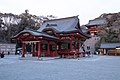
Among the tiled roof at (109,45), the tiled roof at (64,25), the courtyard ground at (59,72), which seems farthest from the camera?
the tiled roof at (109,45)

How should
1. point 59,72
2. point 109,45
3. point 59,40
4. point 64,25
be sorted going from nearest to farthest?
point 59,72
point 59,40
point 64,25
point 109,45

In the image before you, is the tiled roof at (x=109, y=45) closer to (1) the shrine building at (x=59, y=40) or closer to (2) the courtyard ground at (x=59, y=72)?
(1) the shrine building at (x=59, y=40)

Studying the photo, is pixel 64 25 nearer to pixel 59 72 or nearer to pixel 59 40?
pixel 59 40

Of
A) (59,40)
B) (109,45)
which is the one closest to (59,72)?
(59,40)

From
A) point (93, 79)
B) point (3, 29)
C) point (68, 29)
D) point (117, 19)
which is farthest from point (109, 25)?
point (93, 79)

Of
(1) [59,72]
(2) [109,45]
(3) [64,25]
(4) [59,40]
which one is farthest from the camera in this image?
(2) [109,45]

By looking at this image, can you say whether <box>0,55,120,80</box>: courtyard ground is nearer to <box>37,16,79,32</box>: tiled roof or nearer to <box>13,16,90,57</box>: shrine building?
<box>13,16,90,57</box>: shrine building

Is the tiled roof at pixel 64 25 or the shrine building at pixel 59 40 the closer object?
the shrine building at pixel 59 40

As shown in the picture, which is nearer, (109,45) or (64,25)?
(64,25)

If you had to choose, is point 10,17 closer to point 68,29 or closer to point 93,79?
point 68,29

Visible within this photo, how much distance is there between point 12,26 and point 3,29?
10.2 ft

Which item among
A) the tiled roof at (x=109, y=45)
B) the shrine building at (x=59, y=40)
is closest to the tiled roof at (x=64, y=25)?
the shrine building at (x=59, y=40)

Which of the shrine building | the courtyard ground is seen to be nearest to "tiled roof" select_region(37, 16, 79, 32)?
the shrine building

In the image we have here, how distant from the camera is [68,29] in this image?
3700 centimetres
